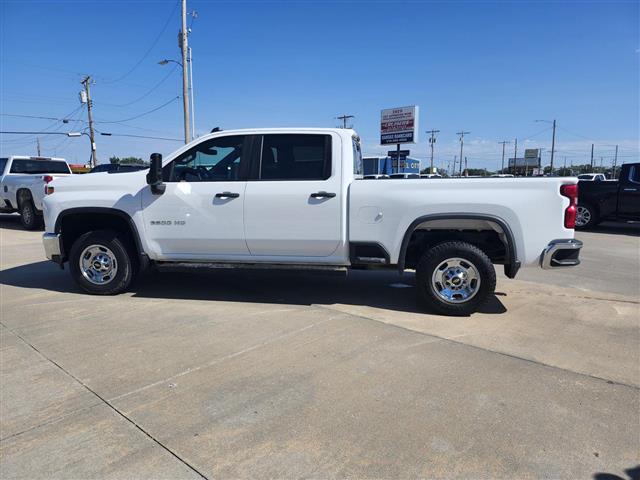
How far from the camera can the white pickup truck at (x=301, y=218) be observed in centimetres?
480

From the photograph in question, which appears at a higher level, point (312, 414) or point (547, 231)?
point (547, 231)

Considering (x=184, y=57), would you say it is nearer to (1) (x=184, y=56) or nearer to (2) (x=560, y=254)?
(1) (x=184, y=56)

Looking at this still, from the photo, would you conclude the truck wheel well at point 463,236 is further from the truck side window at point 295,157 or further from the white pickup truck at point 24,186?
the white pickup truck at point 24,186

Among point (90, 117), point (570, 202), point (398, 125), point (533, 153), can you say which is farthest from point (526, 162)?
point (570, 202)

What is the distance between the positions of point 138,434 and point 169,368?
93 centimetres

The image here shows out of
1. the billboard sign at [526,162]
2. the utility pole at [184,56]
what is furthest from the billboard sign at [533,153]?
the utility pole at [184,56]

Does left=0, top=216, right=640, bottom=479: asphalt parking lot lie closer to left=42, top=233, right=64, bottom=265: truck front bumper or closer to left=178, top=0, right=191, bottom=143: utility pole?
left=42, top=233, right=64, bottom=265: truck front bumper

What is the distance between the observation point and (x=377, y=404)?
10.4 feet

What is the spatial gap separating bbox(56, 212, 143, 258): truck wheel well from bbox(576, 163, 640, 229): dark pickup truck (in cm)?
1236

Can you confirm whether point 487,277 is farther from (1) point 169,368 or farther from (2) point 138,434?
(2) point 138,434

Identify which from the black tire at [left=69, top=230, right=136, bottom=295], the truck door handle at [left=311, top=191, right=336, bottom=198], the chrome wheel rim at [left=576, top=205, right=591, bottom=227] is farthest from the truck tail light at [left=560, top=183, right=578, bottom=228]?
the chrome wheel rim at [left=576, top=205, right=591, bottom=227]

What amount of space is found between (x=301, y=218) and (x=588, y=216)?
11.4 metres

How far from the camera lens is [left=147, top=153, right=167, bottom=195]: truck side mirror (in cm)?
523

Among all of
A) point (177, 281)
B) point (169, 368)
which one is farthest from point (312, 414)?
point (177, 281)
